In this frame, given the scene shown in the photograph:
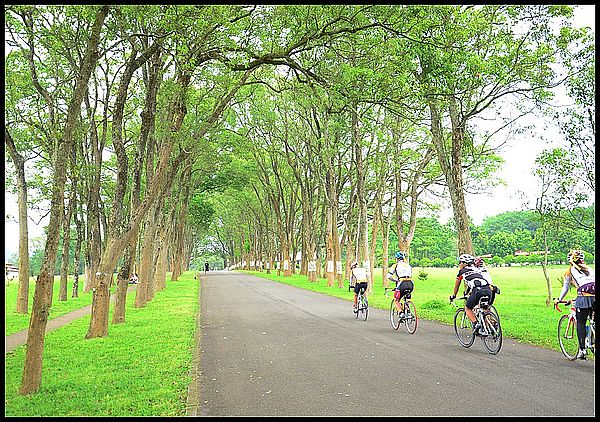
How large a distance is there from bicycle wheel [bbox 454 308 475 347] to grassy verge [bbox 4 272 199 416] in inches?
206

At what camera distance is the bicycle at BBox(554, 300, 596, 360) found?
9.17 m

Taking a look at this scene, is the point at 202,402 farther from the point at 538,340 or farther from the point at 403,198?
the point at 403,198

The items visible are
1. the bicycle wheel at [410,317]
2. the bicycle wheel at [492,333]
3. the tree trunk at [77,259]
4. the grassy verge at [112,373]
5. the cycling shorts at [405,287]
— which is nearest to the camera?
the grassy verge at [112,373]

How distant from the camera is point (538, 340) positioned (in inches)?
470

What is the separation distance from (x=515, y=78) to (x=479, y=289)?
29.8ft

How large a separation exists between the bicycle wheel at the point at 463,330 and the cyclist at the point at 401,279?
204 cm

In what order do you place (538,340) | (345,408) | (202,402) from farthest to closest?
1. (538,340)
2. (202,402)
3. (345,408)

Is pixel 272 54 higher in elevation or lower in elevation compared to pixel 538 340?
higher

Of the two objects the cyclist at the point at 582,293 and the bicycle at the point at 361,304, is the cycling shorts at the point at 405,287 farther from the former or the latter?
the cyclist at the point at 582,293

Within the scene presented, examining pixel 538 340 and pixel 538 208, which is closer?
pixel 538 340

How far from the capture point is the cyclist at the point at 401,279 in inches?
547

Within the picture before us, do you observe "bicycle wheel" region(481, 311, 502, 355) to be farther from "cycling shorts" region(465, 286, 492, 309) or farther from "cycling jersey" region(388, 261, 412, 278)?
"cycling jersey" region(388, 261, 412, 278)

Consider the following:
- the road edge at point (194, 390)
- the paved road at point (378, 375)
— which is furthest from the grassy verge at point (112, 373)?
the paved road at point (378, 375)

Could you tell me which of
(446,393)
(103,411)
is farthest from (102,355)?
(446,393)
